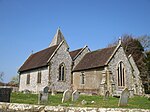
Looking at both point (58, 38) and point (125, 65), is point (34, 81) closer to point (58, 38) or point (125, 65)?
point (58, 38)

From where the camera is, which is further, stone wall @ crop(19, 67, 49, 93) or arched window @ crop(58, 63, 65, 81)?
arched window @ crop(58, 63, 65, 81)

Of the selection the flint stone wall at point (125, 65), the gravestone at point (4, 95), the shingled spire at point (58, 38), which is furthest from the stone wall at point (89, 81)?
the gravestone at point (4, 95)

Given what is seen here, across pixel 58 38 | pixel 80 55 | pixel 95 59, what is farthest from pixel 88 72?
pixel 58 38

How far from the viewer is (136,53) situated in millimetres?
54000

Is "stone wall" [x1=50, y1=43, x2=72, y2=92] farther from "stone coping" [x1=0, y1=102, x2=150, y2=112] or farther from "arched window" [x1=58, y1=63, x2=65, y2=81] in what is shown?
"stone coping" [x1=0, y1=102, x2=150, y2=112]

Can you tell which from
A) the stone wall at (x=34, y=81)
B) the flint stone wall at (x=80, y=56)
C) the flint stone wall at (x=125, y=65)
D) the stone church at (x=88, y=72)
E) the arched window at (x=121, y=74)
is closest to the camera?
the stone church at (x=88, y=72)

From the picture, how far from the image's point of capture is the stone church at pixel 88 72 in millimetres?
29469

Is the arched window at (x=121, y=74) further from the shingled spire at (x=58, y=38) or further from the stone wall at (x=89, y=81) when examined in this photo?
the shingled spire at (x=58, y=38)

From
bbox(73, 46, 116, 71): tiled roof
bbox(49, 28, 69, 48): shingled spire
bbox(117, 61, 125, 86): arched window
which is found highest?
bbox(49, 28, 69, 48): shingled spire

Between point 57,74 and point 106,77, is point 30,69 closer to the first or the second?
point 57,74

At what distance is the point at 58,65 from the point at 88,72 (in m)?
4.77

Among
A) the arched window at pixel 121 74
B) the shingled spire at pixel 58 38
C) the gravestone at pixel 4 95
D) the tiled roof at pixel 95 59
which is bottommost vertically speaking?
the gravestone at pixel 4 95

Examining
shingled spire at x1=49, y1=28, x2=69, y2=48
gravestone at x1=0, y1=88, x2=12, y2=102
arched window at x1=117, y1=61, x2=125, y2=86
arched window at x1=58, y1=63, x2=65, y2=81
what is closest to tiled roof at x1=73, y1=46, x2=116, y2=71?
arched window at x1=58, y1=63, x2=65, y2=81

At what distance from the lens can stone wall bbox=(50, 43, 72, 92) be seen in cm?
3150
